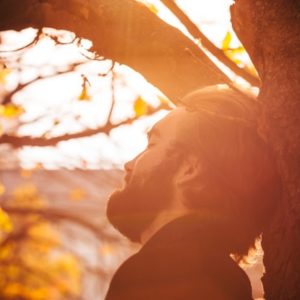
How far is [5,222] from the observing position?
324 inches

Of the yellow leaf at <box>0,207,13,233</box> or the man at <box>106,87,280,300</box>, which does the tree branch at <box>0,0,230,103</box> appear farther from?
the yellow leaf at <box>0,207,13,233</box>

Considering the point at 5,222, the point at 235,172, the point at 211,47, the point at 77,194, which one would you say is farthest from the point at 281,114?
the point at 77,194

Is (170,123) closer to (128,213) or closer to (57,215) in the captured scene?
(128,213)

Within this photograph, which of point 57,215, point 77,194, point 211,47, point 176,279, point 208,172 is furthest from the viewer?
point 77,194

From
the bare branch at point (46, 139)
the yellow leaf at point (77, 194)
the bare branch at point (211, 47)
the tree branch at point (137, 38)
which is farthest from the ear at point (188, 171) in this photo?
the yellow leaf at point (77, 194)

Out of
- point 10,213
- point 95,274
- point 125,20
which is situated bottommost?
point 95,274

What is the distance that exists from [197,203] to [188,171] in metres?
0.13

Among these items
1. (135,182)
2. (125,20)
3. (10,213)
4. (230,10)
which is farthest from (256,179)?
(10,213)

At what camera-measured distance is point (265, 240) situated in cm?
129

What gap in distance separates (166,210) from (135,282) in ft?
0.95

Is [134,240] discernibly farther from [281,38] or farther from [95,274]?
[95,274]

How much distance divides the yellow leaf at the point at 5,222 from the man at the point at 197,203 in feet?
23.0

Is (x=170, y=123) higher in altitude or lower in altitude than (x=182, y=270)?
Result: higher

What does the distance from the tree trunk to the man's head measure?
0.07 m
